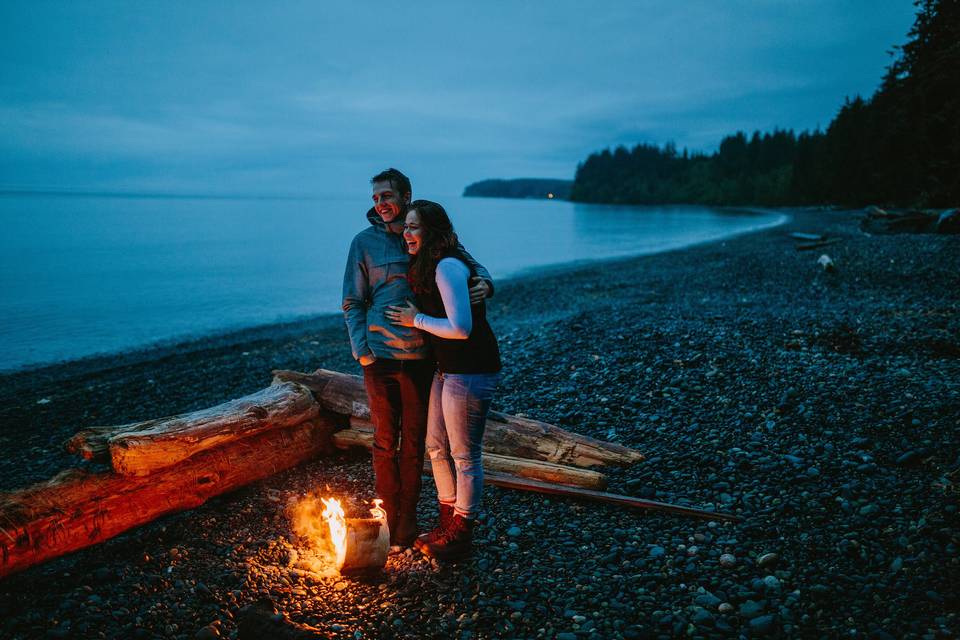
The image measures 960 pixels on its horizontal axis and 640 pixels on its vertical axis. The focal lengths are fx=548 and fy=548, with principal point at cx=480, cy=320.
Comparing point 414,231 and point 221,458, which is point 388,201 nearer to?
point 414,231

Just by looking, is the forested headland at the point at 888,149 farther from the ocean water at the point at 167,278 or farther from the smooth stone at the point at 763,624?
the smooth stone at the point at 763,624

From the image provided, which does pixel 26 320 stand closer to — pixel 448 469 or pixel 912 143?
pixel 448 469

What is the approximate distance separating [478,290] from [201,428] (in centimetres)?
326

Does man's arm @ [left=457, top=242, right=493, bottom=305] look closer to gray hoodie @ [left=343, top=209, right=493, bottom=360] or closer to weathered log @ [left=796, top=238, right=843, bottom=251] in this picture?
gray hoodie @ [left=343, top=209, right=493, bottom=360]

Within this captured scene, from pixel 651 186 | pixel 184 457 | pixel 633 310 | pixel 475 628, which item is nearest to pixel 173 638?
pixel 184 457

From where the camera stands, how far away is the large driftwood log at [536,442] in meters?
Result: 6.18

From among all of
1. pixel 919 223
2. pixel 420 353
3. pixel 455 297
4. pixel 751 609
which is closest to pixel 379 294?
pixel 420 353

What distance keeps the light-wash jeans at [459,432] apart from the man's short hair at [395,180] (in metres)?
1.57

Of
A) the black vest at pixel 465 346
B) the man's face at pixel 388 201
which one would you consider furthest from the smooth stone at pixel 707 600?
the man's face at pixel 388 201

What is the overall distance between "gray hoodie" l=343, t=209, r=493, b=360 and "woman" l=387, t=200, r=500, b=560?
117 mm

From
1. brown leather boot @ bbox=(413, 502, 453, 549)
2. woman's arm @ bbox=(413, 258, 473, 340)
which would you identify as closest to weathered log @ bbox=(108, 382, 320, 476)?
brown leather boot @ bbox=(413, 502, 453, 549)

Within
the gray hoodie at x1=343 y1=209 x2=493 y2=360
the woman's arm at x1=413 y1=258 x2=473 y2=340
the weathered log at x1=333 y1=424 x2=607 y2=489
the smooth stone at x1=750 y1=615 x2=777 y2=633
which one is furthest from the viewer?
the weathered log at x1=333 y1=424 x2=607 y2=489

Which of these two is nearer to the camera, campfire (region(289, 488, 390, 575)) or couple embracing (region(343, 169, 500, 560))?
couple embracing (region(343, 169, 500, 560))

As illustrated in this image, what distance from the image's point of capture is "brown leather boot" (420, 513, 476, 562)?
4.66m
